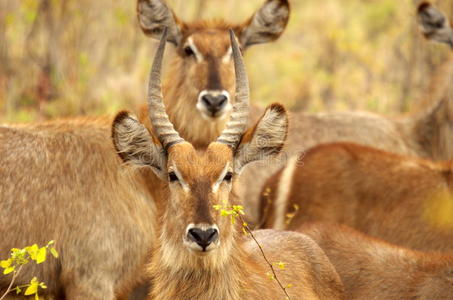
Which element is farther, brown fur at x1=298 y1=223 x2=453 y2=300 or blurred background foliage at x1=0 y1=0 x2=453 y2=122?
blurred background foliage at x1=0 y1=0 x2=453 y2=122

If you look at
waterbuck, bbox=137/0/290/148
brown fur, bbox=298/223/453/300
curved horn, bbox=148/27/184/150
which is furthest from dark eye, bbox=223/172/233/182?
waterbuck, bbox=137/0/290/148

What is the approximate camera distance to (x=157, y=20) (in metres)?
8.55

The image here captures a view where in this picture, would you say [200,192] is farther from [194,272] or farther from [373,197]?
[373,197]

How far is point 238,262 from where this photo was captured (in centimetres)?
577

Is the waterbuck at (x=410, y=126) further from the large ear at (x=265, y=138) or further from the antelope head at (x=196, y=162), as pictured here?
the antelope head at (x=196, y=162)

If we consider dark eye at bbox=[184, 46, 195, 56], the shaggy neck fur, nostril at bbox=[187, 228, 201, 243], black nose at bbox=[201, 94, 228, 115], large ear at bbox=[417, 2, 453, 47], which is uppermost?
large ear at bbox=[417, 2, 453, 47]

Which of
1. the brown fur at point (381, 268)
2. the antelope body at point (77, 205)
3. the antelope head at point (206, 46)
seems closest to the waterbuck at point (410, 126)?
the antelope head at point (206, 46)

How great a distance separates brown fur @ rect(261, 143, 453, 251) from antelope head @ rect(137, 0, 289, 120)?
37.7 inches

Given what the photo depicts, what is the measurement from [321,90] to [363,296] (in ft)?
34.5

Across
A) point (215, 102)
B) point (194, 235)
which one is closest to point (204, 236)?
point (194, 235)

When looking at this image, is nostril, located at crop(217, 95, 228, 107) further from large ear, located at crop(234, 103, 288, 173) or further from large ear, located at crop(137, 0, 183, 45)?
large ear, located at crop(234, 103, 288, 173)

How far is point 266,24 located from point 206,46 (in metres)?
0.88

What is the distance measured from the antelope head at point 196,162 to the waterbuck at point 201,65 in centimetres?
155

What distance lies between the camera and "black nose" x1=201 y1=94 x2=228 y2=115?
25.3 ft
